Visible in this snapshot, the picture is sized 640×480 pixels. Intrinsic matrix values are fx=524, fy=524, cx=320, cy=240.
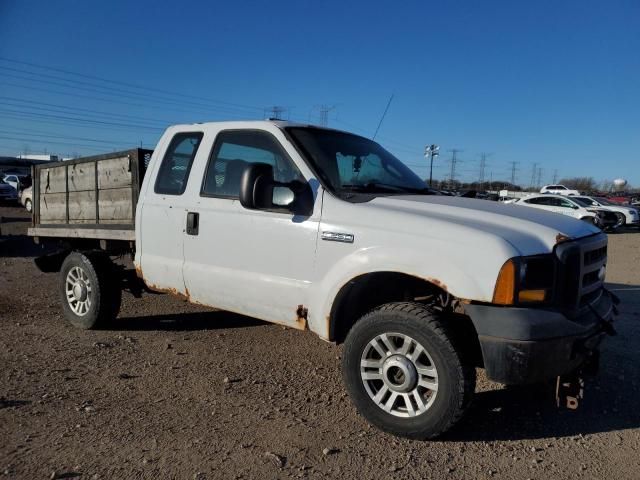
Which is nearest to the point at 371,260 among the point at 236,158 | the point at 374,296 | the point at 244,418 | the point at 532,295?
the point at 374,296

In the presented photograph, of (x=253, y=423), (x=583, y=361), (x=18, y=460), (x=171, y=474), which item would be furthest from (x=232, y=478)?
(x=583, y=361)

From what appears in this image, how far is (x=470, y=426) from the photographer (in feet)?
11.5

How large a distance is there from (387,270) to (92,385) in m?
2.48

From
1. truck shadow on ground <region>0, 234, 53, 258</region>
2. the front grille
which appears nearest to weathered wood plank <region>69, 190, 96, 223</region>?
the front grille

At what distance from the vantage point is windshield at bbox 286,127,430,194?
3.93m

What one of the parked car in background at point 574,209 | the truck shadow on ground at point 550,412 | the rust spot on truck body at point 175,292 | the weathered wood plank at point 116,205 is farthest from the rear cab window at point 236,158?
the parked car in background at point 574,209

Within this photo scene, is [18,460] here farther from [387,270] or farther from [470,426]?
[470,426]

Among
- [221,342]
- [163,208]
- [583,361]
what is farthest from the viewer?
[221,342]

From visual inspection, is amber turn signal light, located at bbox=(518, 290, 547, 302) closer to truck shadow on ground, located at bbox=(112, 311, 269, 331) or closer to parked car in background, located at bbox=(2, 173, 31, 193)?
truck shadow on ground, located at bbox=(112, 311, 269, 331)

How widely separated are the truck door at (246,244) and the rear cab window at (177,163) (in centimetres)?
25

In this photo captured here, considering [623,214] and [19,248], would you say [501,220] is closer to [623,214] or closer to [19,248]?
[19,248]

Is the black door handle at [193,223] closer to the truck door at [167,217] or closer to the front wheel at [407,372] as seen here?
the truck door at [167,217]

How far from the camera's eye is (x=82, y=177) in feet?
19.1

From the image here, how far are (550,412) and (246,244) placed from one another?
2.55m
